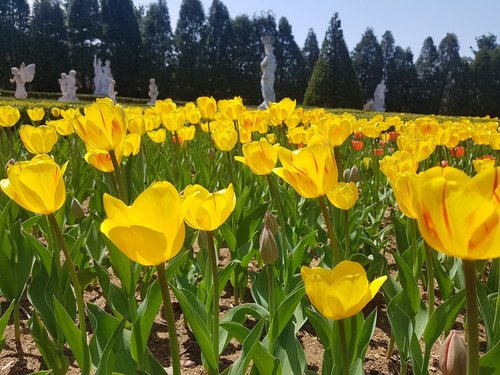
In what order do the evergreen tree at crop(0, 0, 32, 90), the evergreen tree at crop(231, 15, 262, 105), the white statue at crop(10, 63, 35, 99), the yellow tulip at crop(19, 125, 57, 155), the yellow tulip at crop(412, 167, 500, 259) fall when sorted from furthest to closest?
the evergreen tree at crop(231, 15, 262, 105), the evergreen tree at crop(0, 0, 32, 90), the white statue at crop(10, 63, 35, 99), the yellow tulip at crop(19, 125, 57, 155), the yellow tulip at crop(412, 167, 500, 259)

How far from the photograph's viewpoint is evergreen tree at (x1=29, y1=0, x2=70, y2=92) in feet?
112

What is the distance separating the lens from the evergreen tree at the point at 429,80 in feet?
140

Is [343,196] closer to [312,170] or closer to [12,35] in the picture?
[312,170]

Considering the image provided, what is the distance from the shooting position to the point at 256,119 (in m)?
2.96

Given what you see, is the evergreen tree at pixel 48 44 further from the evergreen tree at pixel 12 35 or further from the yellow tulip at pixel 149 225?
the yellow tulip at pixel 149 225

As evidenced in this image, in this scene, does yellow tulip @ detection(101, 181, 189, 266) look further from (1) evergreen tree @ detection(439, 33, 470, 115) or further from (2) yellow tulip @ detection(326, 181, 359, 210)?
(1) evergreen tree @ detection(439, 33, 470, 115)

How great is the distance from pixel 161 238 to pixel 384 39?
166 ft

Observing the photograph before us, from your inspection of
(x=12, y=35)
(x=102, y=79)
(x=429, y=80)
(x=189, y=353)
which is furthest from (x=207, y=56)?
(x=189, y=353)

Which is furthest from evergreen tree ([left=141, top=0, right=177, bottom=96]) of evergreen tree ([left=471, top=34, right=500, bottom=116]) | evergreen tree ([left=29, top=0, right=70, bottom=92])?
evergreen tree ([left=471, top=34, right=500, bottom=116])

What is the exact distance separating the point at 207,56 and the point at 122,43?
636cm

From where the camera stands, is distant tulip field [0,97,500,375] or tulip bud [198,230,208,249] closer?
distant tulip field [0,97,500,375]

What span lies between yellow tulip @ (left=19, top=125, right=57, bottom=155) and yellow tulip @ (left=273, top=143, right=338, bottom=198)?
4.79 ft

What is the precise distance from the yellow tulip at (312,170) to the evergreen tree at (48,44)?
3579 centimetres

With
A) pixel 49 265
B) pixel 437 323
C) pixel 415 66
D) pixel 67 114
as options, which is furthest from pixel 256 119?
pixel 415 66
